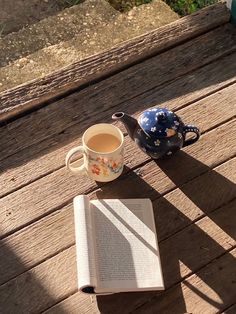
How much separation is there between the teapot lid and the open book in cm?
19

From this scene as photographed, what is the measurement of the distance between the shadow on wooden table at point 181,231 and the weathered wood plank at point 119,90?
0.96 ft

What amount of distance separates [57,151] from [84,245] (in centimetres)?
42

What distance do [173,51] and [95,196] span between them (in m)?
0.70

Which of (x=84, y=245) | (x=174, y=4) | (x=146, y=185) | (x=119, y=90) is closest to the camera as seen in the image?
(x=84, y=245)

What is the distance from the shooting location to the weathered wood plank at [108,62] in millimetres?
1789

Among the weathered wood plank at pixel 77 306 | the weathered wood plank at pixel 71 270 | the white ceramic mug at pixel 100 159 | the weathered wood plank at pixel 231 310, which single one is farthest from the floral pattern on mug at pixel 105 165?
the weathered wood plank at pixel 231 310

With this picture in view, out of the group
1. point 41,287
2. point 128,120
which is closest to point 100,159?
point 128,120

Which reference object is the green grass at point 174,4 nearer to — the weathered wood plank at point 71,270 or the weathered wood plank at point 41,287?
the weathered wood plank at point 71,270

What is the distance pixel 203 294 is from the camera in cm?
138

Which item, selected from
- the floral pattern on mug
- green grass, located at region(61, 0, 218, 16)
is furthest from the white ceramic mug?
green grass, located at region(61, 0, 218, 16)

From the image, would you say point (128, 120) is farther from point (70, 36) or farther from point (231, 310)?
point (70, 36)

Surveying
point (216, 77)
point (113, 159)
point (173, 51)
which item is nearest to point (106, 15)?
point (173, 51)

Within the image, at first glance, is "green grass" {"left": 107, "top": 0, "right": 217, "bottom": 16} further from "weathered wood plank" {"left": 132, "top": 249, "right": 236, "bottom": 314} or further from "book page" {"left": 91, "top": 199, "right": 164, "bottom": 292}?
"weathered wood plank" {"left": 132, "top": 249, "right": 236, "bottom": 314}

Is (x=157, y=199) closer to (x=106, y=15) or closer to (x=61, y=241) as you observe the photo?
(x=61, y=241)
